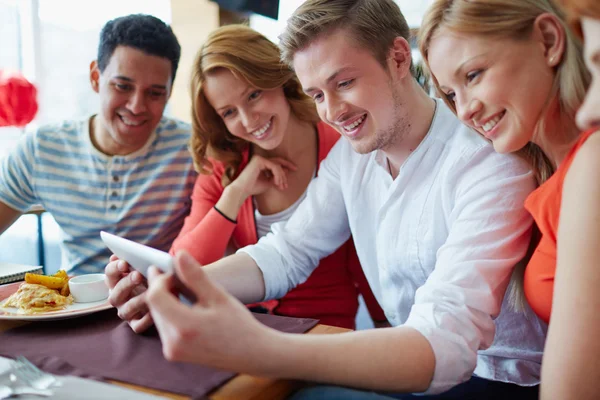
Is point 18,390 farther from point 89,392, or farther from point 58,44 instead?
point 58,44

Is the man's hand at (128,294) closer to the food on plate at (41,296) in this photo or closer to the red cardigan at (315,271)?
the food on plate at (41,296)

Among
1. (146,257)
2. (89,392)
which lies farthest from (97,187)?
(89,392)

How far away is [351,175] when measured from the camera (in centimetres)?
140

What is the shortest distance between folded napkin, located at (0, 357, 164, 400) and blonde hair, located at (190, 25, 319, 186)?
3.66 ft

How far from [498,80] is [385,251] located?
1.63 feet

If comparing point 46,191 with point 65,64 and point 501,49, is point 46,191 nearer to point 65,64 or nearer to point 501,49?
point 501,49

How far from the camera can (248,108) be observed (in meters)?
1.67

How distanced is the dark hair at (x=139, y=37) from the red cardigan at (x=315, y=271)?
1.83ft

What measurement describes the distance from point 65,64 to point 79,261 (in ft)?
8.12

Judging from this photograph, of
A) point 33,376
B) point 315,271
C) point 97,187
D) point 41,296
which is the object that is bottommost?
point 315,271

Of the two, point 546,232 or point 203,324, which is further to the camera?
point 546,232

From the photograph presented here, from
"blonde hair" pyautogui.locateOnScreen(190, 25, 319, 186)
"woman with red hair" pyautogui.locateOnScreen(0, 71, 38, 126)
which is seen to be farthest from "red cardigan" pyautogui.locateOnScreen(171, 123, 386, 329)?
"woman with red hair" pyautogui.locateOnScreen(0, 71, 38, 126)

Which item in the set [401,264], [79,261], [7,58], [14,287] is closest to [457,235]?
[401,264]

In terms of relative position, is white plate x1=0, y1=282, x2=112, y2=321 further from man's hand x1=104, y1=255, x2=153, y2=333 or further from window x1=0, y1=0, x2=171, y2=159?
window x1=0, y1=0, x2=171, y2=159
